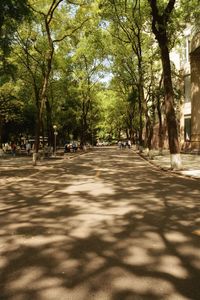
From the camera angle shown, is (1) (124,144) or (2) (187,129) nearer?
(2) (187,129)

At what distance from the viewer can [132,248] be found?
6207mm

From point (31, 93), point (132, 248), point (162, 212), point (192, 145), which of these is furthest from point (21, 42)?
A: point (132, 248)

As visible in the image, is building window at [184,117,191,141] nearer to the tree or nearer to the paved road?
the tree

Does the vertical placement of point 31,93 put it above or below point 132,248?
above

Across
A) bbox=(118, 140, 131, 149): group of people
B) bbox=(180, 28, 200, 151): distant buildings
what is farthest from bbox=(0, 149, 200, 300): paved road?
bbox=(118, 140, 131, 149): group of people

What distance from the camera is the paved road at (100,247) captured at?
4586 millimetres

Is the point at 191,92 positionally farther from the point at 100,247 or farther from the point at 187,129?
the point at 100,247

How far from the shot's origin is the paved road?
4.59m

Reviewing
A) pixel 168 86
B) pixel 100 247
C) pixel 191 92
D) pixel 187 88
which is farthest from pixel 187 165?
pixel 187 88

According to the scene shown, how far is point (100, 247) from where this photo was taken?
629 centimetres

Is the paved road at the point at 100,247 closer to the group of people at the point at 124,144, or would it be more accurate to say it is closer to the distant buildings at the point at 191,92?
the distant buildings at the point at 191,92

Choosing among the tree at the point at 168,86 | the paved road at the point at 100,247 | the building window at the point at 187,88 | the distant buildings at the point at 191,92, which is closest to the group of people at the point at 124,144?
the distant buildings at the point at 191,92

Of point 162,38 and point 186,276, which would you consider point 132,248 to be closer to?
point 186,276

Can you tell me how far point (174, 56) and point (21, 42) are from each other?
21.3 m
